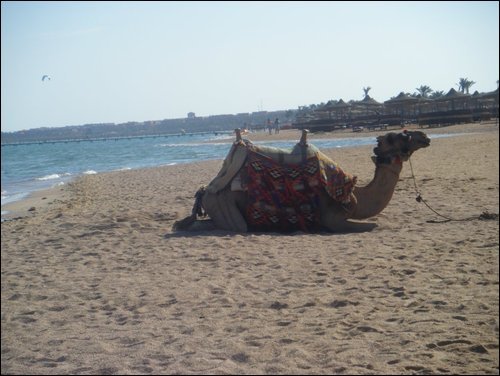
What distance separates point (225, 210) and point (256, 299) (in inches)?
147

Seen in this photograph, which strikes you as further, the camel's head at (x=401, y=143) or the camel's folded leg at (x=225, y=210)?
the camel's folded leg at (x=225, y=210)

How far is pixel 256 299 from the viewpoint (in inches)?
211

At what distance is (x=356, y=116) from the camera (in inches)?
392

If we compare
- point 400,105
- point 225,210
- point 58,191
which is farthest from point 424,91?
point 58,191

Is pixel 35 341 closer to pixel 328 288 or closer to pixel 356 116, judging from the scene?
pixel 328 288

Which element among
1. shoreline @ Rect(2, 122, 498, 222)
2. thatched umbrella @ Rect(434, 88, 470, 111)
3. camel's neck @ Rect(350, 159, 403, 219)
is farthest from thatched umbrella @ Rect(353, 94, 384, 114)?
thatched umbrella @ Rect(434, 88, 470, 111)

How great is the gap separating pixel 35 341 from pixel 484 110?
9952 mm

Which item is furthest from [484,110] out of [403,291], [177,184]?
[177,184]

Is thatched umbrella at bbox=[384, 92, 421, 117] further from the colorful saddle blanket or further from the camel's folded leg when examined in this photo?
the camel's folded leg

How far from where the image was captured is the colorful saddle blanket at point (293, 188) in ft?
28.2

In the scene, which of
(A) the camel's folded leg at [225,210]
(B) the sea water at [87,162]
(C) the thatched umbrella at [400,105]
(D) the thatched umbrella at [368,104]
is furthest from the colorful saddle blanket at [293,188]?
(B) the sea water at [87,162]

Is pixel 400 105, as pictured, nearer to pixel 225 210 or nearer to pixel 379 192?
pixel 379 192

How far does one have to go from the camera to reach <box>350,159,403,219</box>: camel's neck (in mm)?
8922

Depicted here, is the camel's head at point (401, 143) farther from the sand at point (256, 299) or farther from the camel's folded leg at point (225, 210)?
the camel's folded leg at point (225, 210)
